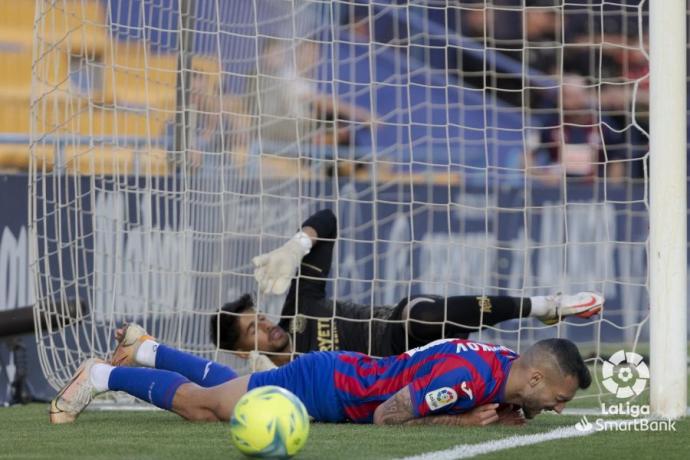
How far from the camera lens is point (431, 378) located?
5.34 metres

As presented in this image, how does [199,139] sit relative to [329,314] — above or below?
above

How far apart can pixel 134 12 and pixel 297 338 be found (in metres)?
2.13

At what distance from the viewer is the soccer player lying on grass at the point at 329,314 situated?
7.04 meters

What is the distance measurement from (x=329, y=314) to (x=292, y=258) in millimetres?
369

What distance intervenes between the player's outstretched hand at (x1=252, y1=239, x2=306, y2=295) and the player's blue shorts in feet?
5.17

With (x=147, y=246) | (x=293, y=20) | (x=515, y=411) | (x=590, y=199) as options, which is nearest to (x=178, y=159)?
(x=147, y=246)

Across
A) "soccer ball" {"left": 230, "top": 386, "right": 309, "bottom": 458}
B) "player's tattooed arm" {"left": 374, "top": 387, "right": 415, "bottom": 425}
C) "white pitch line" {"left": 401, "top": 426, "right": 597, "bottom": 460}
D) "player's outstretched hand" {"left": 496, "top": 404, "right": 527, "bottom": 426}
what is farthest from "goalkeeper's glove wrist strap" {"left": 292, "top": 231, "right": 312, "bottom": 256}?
"soccer ball" {"left": 230, "top": 386, "right": 309, "bottom": 458}

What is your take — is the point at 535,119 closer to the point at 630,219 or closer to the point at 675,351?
the point at 630,219

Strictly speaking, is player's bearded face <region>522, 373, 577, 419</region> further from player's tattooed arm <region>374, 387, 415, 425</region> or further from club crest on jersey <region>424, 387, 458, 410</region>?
player's tattooed arm <region>374, 387, 415, 425</region>

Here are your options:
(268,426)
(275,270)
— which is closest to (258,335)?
(275,270)

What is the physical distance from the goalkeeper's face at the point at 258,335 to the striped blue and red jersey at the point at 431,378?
4.91ft

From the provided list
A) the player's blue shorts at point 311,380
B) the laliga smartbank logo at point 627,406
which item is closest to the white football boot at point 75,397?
the player's blue shorts at point 311,380

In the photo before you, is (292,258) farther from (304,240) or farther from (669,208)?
(669,208)

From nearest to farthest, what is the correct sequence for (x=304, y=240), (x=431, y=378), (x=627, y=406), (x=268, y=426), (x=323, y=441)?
(x=268, y=426)
(x=323, y=441)
(x=431, y=378)
(x=627, y=406)
(x=304, y=240)
